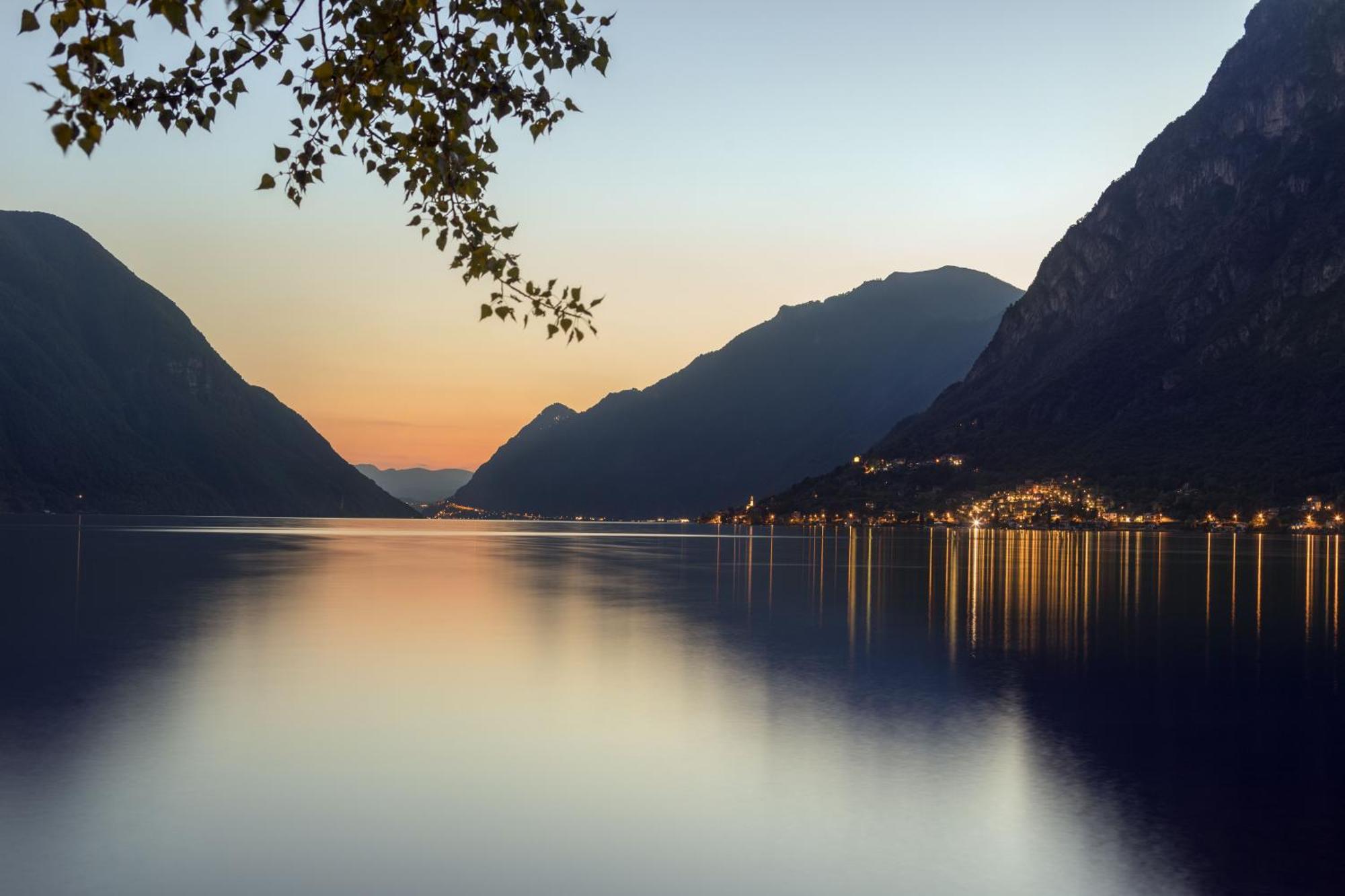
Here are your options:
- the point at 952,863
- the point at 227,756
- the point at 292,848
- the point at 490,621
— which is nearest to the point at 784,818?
the point at 952,863

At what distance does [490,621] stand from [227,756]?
21.1 meters

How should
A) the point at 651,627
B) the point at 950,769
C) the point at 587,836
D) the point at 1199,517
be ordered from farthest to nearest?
the point at 1199,517 → the point at 651,627 → the point at 950,769 → the point at 587,836

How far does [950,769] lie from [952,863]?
4.64m

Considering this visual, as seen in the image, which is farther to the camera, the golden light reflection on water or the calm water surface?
the golden light reflection on water

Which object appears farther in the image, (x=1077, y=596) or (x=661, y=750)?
(x=1077, y=596)

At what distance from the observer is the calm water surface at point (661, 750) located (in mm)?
11539

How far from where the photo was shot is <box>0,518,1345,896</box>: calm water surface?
37.9ft

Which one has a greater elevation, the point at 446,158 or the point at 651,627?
the point at 446,158

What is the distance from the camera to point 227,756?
1675 cm

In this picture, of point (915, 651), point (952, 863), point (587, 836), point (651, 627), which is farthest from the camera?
point (651, 627)

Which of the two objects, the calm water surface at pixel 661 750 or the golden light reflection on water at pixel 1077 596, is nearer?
→ the calm water surface at pixel 661 750

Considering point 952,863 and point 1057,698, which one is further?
point 1057,698

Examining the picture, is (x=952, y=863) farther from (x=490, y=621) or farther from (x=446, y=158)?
(x=490, y=621)

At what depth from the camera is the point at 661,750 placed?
17.6 meters
